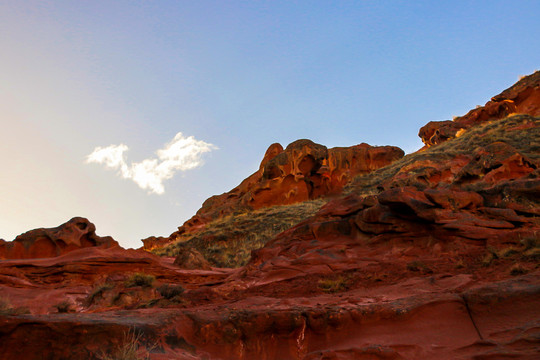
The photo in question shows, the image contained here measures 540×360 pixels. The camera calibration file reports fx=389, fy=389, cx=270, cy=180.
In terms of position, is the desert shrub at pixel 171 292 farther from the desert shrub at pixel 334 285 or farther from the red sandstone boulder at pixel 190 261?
the red sandstone boulder at pixel 190 261

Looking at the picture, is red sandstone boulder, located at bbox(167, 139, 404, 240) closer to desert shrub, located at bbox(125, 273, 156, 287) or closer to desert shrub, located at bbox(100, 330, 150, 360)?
desert shrub, located at bbox(125, 273, 156, 287)

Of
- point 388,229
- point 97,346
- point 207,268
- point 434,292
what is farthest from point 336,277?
point 207,268

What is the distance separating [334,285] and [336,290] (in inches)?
8.5

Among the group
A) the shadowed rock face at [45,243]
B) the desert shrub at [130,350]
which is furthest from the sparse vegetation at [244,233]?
the desert shrub at [130,350]

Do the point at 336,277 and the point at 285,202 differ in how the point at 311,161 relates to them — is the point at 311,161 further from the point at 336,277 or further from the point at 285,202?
the point at 336,277

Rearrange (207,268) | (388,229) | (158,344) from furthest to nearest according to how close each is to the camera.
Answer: (207,268)
(388,229)
(158,344)

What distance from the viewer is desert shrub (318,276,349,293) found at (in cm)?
830

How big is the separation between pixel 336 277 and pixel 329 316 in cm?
330

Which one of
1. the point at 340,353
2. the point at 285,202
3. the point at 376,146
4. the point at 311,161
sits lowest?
the point at 340,353

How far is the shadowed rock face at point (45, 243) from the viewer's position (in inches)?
738

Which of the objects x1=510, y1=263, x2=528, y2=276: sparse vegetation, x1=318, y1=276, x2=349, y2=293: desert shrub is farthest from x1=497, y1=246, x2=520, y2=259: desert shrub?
x1=318, y1=276, x2=349, y2=293: desert shrub

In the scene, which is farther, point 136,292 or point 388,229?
point 136,292

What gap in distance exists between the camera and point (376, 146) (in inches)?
1887

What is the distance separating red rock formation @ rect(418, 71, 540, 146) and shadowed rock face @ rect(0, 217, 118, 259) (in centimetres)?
3726
